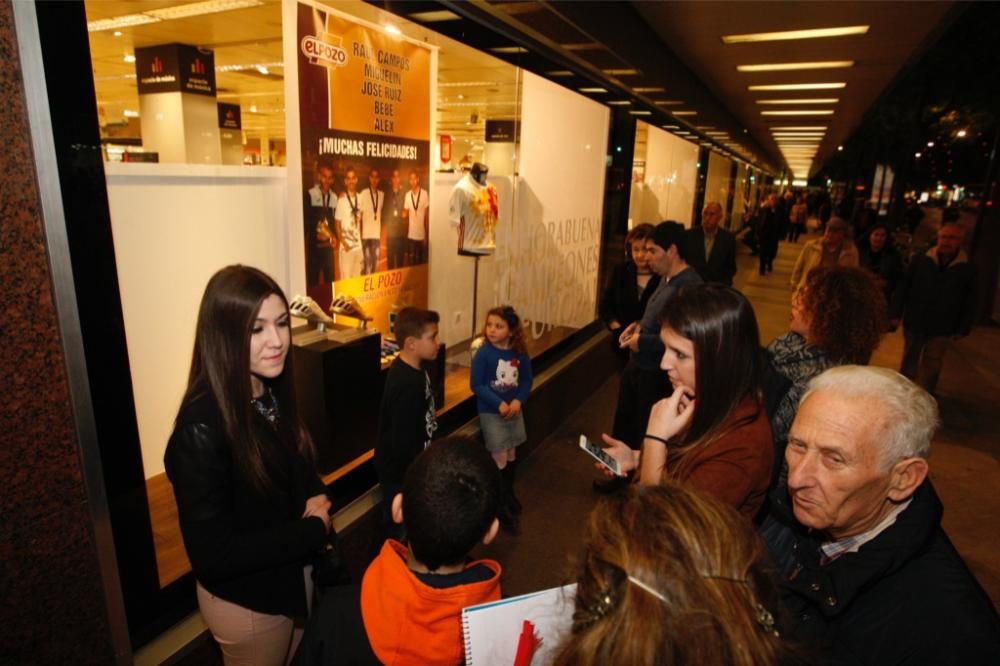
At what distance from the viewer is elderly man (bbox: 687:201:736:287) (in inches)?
283

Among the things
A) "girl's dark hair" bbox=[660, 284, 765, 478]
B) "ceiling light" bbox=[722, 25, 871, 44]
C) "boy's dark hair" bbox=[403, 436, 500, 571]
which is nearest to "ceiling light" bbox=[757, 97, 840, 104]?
"ceiling light" bbox=[722, 25, 871, 44]

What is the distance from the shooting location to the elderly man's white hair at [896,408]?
1.28 meters

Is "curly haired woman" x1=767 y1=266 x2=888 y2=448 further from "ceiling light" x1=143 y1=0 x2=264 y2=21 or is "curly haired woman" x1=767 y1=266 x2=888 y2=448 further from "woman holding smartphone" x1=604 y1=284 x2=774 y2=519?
"ceiling light" x1=143 y1=0 x2=264 y2=21

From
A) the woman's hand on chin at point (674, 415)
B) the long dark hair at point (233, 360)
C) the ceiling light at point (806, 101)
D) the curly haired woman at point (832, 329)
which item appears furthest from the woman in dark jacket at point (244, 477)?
the ceiling light at point (806, 101)

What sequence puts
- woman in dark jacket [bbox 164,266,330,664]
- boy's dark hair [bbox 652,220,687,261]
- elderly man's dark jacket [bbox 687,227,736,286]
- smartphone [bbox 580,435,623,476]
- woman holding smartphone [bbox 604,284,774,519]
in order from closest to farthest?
woman in dark jacket [bbox 164,266,330,664] → woman holding smartphone [bbox 604,284,774,519] → smartphone [bbox 580,435,623,476] → boy's dark hair [bbox 652,220,687,261] → elderly man's dark jacket [bbox 687,227,736,286]

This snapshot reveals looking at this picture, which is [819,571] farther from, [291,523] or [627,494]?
[291,523]

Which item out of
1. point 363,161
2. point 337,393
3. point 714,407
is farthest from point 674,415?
point 363,161

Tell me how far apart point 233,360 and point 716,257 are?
266 inches

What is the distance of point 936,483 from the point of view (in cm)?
451

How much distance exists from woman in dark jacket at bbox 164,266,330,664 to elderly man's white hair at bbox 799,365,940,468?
150 cm

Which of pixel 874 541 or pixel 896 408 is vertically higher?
pixel 896 408

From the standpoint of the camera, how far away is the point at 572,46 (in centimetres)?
466

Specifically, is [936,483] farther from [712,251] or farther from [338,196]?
[338,196]

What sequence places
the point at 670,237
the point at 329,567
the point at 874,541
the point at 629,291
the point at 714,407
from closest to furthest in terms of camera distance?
1. the point at 874,541
2. the point at 714,407
3. the point at 329,567
4. the point at 670,237
5. the point at 629,291
